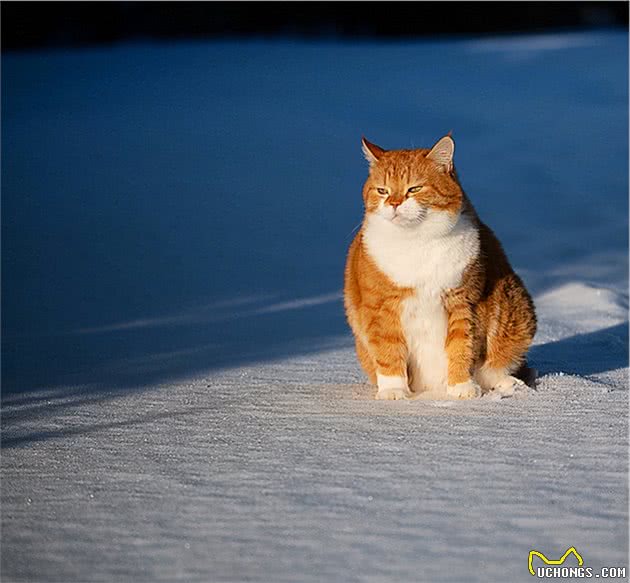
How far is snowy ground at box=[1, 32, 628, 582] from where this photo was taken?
252 centimetres

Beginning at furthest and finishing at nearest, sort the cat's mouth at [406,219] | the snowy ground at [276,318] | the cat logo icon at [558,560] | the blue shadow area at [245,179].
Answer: the blue shadow area at [245,179]
the cat's mouth at [406,219]
the snowy ground at [276,318]
the cat logo icon at [558,560]

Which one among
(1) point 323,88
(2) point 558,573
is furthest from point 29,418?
(1) point 323,88

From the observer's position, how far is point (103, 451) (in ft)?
10.6

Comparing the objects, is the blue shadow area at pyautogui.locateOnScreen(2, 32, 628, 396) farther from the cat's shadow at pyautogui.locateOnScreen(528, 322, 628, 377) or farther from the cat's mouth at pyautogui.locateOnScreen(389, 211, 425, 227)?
the cat's mouth at pyautogui.locateOnScreen(389, 211, 425, 227)

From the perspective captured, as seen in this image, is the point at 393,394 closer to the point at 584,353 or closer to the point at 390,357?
the point at 390,357

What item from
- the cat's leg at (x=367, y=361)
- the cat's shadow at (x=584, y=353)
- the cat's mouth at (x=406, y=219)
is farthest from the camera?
the cat's shadow at (x=584, y=353)

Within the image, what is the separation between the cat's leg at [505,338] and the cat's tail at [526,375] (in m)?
0.03

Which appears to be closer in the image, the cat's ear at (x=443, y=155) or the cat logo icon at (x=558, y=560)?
the cat logo icon at (x=558, y=560)

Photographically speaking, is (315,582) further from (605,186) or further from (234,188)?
(605,186)

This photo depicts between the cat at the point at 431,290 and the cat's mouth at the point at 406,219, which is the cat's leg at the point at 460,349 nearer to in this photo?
the cat at the point at 431,290

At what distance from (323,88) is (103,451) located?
8.45m

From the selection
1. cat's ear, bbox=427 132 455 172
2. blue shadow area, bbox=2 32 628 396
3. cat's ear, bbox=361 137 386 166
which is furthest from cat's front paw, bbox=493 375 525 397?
blue shadow area, bbox=2 32 628 396

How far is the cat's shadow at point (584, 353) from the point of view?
14.2ft

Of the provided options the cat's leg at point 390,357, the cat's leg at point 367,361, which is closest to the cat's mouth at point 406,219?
the cat's leg at point 390,357
